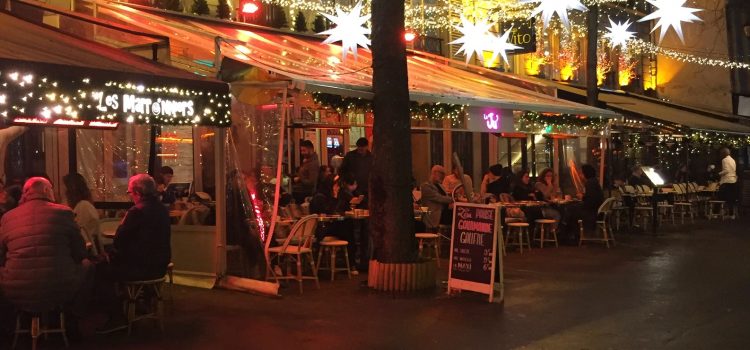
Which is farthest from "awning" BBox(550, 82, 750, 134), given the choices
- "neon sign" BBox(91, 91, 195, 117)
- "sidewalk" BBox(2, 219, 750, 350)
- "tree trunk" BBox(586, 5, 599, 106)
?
"neon sign" BBox(91, 91, 195, 117)

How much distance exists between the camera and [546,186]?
49.4 ft

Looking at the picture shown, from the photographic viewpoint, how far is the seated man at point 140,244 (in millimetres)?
7078

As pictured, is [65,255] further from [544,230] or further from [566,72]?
[566,72]

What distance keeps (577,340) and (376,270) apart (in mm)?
2918

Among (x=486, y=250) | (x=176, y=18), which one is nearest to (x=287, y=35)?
(x=176, y=18)

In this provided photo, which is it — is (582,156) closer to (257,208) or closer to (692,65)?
(692,65)

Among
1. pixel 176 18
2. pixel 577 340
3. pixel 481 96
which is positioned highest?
pixel 176 18

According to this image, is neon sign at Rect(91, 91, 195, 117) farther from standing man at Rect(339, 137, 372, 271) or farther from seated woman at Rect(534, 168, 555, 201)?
seated woman at Rect(534, 168, 555, 201)

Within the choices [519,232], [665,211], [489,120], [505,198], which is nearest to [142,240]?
[519,232]

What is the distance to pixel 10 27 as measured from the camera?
8352mm

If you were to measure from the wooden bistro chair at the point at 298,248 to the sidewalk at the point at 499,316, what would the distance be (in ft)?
0.68

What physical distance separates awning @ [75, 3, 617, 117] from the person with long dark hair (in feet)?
7.81

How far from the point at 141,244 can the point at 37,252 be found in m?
0.98

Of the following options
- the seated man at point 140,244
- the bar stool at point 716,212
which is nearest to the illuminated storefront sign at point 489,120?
the seated man at point 140,244
